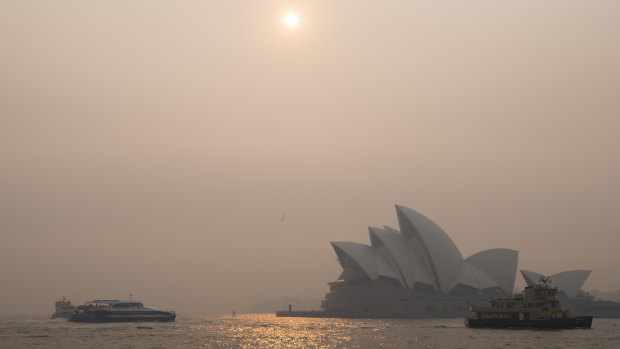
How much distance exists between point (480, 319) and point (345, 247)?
61844 mm

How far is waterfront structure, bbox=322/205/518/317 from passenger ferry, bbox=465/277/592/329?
51.9 meters

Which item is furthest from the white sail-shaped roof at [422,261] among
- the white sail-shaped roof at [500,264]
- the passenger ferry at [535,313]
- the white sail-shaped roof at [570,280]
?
the passenger ferry at [535,313]

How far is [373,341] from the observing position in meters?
75.8

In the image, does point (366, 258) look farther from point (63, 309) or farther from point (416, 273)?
point (63, 309)

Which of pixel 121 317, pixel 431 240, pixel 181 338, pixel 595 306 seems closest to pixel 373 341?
pixel 181 338

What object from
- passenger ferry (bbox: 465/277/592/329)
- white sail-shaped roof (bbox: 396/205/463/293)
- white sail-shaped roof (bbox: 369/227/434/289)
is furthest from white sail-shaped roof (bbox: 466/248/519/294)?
passenger ferry (bbox: 465/277/592/329)

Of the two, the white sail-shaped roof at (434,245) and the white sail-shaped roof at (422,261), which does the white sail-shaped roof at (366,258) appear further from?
the white sail-shaped roof at (434,245)

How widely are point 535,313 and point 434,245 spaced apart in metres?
55.9

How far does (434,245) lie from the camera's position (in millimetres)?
142625

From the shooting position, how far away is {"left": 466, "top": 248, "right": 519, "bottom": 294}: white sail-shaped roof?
510ft

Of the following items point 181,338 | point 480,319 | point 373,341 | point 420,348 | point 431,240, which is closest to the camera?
point 420,348

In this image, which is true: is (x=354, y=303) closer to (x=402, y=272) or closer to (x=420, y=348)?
(x=402, y=272)

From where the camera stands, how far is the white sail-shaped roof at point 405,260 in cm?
14638

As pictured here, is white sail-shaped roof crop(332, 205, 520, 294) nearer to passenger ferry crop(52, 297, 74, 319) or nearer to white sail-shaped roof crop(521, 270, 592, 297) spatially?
white sail-shaped roof crop(521, 270, 592, 297)
